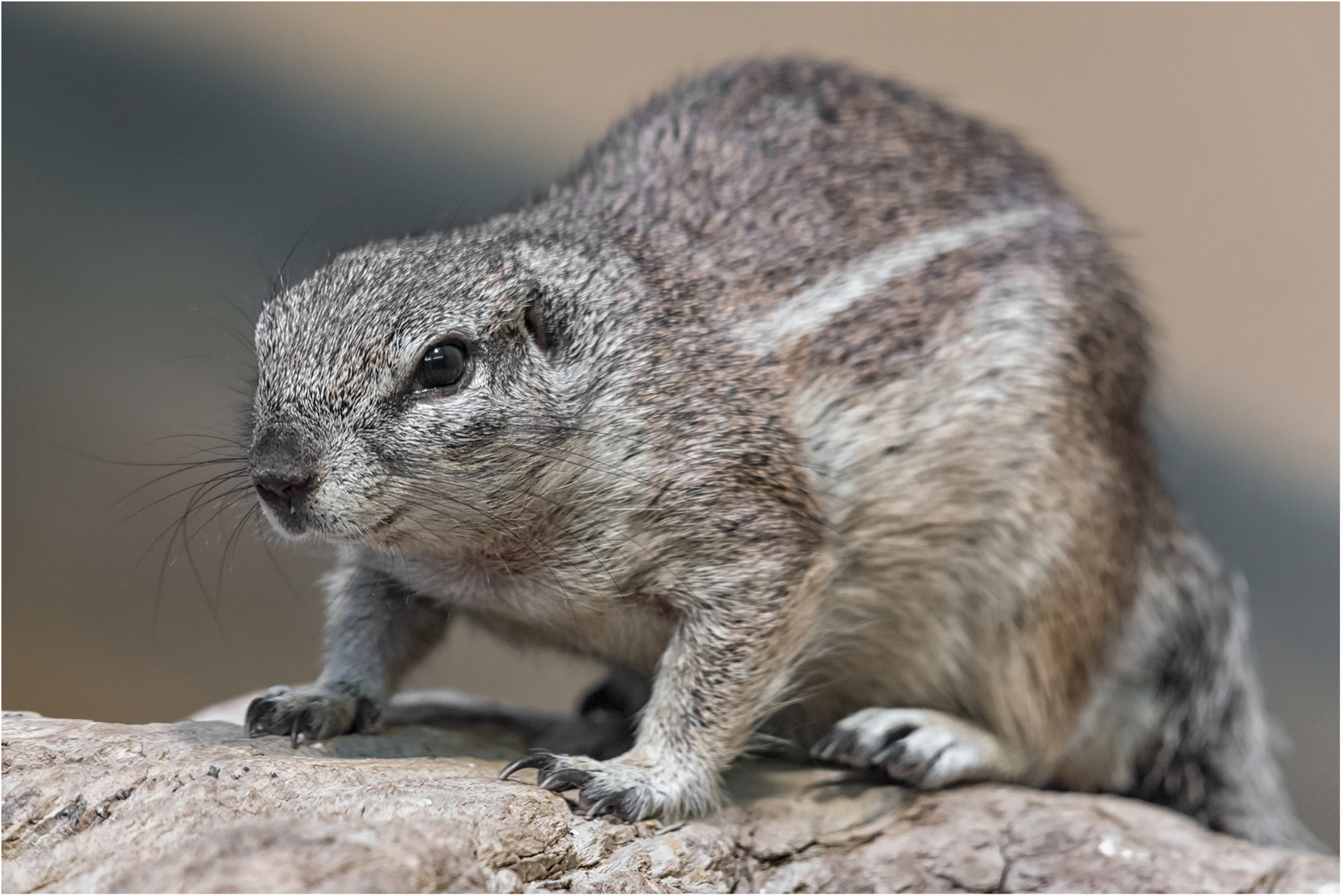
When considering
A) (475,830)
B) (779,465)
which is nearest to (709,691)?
(779,465)

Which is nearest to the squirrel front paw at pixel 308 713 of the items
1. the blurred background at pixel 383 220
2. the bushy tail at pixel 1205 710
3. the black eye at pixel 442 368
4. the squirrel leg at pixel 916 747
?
the blurred background at pixel 383 220

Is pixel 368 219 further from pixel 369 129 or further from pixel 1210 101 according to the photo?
pixel 1210 101

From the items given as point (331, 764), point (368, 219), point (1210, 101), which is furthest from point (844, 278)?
point (1210, 101)

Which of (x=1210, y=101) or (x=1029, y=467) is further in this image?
(x=1210, y=101)

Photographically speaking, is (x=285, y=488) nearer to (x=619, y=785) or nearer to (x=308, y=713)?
(x=308, y=713)

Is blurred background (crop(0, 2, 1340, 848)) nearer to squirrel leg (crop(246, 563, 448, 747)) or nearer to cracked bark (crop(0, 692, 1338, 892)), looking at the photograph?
squirrel leg (crop(246, 563, 448, 747))
